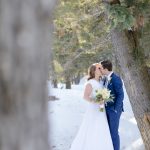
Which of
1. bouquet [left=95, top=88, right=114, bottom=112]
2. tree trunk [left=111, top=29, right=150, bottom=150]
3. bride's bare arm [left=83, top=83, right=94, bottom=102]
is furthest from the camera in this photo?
bride's bare arm [left=83, top=83, right=94, bottom=102]

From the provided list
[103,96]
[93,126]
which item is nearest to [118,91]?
[103,96]

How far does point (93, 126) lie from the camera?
351 inches

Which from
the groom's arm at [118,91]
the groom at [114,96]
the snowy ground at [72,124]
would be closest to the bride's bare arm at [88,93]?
the groom at [114,96]

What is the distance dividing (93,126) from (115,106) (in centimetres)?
65

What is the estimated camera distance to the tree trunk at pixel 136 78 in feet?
25.4

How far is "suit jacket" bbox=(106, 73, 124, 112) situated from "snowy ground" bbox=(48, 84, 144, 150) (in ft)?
3.77

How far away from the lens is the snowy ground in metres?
11.1

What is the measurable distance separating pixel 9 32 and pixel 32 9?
0.07 meters

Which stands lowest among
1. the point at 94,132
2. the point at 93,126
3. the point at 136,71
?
the point at 94,132

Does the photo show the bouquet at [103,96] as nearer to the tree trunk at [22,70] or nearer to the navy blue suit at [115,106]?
the navy blue suit at [115,106]

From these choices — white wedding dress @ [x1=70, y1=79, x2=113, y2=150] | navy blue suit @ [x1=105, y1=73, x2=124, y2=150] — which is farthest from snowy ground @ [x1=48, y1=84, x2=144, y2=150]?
navy blue suit @ [x1=105, y1=73, x2=124, y2=150]

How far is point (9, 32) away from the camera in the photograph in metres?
1.01

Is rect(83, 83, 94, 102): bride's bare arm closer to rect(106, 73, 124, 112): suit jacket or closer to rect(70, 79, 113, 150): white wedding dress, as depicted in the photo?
rect(70, 79, 113, 150): white wedding dress

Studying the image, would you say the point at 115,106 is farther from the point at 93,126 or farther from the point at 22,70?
the point at 22,70
